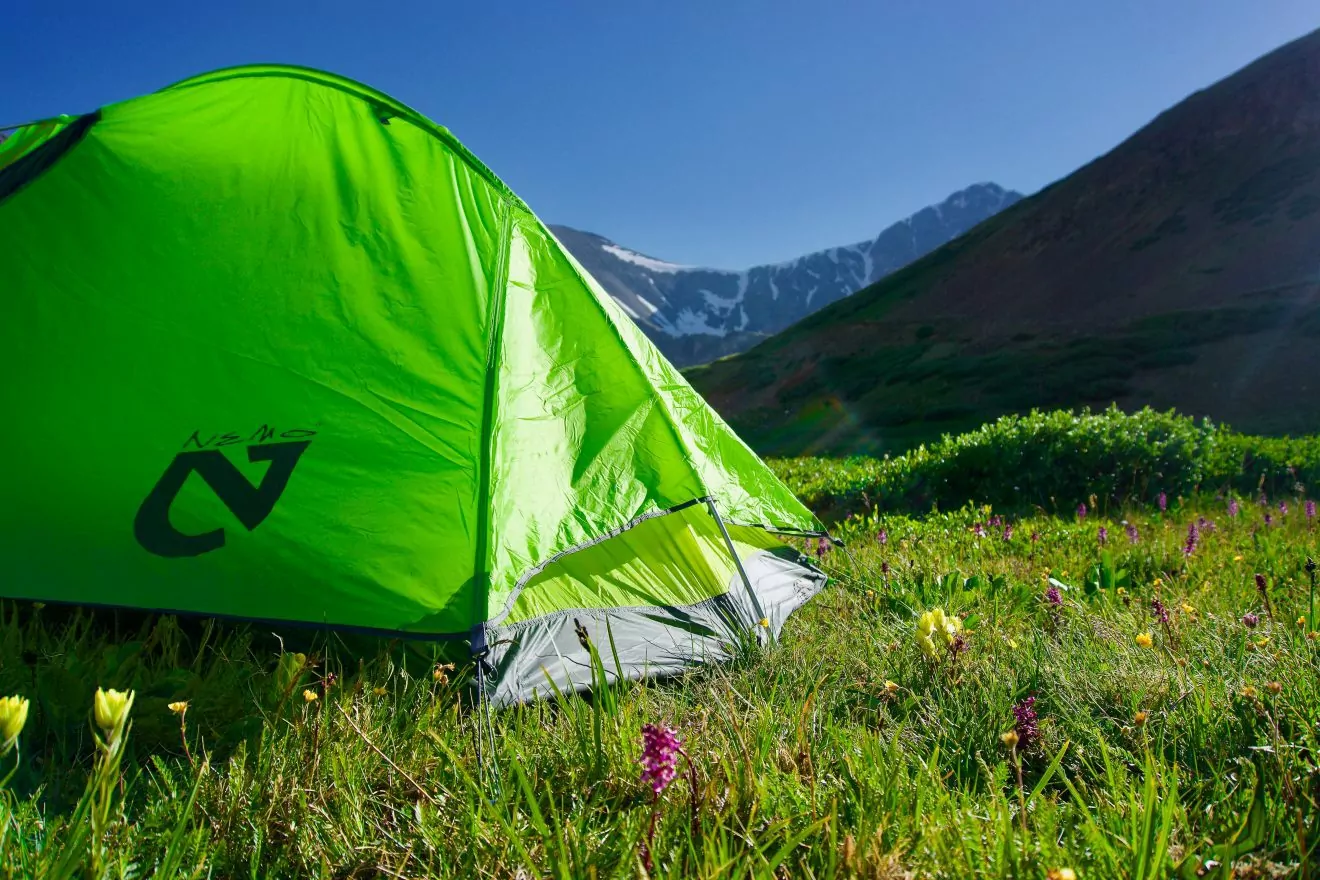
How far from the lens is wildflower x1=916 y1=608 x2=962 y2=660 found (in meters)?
2.37

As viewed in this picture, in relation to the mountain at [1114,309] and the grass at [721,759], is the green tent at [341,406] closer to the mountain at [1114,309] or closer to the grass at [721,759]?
the grass at [721,759]

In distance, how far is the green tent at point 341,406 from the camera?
2812 mm

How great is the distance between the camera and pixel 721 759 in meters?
1.88

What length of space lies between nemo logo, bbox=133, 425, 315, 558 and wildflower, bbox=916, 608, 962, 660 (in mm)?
2484

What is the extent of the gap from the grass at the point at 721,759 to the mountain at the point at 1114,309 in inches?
675

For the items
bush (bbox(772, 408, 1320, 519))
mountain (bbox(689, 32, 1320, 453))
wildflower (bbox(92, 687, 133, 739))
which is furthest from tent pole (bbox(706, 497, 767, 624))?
mountain (bbox(689, 32, 1320, 453))

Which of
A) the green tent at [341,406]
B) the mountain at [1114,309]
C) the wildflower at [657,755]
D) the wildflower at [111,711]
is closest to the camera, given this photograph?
the wildflower at [111,711]

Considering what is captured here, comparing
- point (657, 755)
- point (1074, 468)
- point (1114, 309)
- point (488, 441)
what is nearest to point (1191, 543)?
point (1074, 468)

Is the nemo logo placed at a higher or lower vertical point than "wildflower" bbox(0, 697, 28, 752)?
higher

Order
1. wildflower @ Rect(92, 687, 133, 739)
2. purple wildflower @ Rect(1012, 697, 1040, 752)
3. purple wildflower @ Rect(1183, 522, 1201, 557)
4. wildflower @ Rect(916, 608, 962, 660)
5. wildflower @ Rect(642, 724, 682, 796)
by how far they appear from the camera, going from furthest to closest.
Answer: purple wildflower @ Rect(1183, 522, 1201, 557) → wildflower @ Rect(916, 608, 962, 660) → purple wildflower @ Rect(1012, 697, 1040, 752) → wildflower @ Rect(642, 724, 682, 796) → wildflower @ Rect(92, 687, 133, 739)

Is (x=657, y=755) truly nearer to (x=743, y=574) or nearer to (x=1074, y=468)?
(x=743, y=574)

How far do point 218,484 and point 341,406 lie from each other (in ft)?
1.85

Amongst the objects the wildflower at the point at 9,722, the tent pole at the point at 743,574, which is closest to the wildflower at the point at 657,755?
the wildflower at the point at 9,722

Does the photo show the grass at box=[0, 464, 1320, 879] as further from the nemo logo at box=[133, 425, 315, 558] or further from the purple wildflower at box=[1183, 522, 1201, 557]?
the purple wildflower at box=[1183, 522, 1201, 557]
